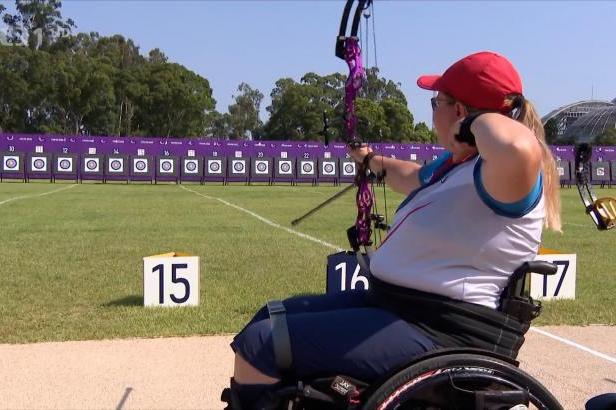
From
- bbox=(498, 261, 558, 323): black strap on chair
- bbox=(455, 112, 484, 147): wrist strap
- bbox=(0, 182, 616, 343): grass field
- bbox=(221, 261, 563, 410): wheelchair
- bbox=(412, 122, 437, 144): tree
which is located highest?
bbox=(412, 122, 437, 144): tree

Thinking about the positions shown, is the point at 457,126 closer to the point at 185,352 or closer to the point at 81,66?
the point at 185,352

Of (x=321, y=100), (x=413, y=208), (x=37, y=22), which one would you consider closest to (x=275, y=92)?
(x=321, y=100)

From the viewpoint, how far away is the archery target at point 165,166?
3550cm

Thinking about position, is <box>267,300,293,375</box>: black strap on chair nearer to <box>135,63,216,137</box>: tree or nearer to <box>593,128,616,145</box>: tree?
<box>135,63,216,137</box>: tree

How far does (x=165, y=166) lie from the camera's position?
3550 centimetres

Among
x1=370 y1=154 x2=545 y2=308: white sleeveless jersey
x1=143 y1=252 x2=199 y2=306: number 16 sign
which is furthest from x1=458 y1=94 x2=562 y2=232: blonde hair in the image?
x1=143 y1=252 x2=199 y2=306: number 16 sign

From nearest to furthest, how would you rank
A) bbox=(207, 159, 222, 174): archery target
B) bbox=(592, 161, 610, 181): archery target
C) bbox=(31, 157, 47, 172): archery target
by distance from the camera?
bbox=(31, 157, 47, 172): archery target → bbox=(207, 159, 222, 174): archery target → bbox=(592, 161, 610, 181): archery target

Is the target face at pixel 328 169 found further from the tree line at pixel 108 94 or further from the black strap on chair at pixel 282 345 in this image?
the black strap on chair at pixel 282 345

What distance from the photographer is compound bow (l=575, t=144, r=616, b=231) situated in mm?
2436

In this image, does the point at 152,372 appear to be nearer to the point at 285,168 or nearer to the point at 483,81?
the point at 483,81

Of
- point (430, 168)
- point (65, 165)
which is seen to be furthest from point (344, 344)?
point (65, 165)

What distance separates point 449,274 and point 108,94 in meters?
60.3

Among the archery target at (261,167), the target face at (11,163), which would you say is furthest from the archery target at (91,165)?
the archery target at (261,167)

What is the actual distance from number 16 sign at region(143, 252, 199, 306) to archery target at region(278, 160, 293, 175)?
30.7 metres
